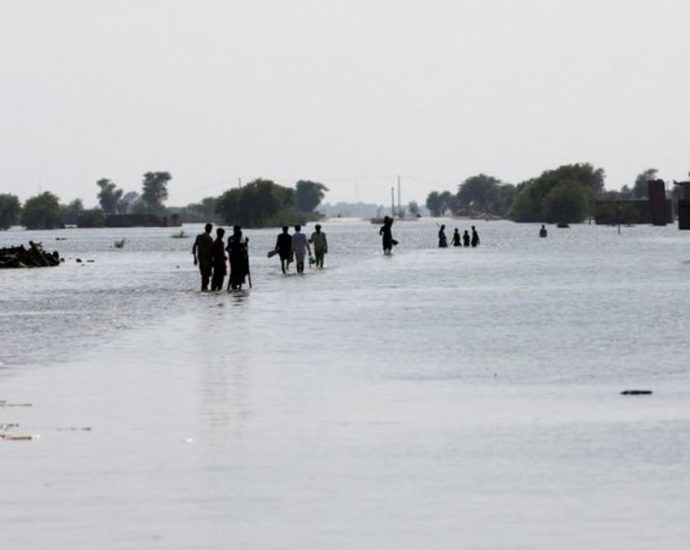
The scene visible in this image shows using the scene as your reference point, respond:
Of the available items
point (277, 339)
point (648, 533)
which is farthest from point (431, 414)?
point (277, 339)

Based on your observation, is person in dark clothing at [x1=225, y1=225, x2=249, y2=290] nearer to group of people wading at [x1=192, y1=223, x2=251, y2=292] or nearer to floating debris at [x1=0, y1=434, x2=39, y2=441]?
group of people wading at [x1=192, y1=223, x2=251, y2=292]

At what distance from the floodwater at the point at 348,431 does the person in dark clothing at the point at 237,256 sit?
971cm

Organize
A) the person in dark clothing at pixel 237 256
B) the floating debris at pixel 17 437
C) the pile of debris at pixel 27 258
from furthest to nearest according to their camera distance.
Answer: the pile of debris at pixel 27 258, the person in dark clothing at pixel 237 256, the floating debris at pixel 17 437

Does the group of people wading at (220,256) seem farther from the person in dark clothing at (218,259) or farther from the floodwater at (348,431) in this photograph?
the floodwater at (348,431)

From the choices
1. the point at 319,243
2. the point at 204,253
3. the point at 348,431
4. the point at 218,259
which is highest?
the point at 204,253

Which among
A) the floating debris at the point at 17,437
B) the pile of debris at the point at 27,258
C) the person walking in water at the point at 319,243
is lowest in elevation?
the pile of debris at the point at 27,258

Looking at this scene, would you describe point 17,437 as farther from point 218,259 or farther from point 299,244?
point 299,244

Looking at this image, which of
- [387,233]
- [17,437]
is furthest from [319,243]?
[17,437]

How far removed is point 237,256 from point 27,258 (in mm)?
37823

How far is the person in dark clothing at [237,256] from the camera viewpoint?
144 ft

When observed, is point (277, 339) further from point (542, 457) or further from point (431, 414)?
point (542, 457)

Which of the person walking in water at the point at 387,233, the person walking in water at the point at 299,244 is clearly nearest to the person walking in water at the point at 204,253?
the person walking in water at the point at 299,244

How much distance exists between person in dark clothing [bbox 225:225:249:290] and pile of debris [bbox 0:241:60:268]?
33612 millimetres

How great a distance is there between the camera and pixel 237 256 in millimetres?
44562
